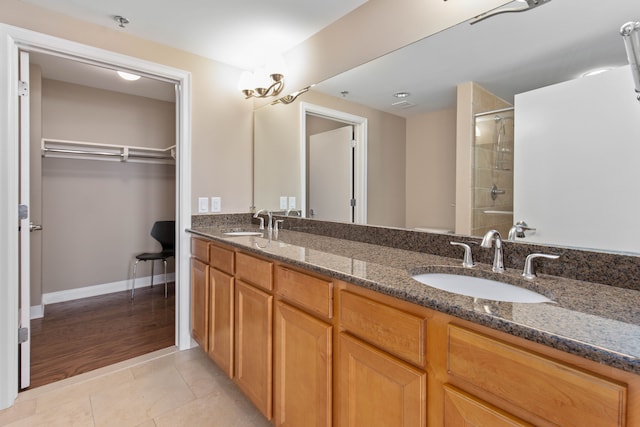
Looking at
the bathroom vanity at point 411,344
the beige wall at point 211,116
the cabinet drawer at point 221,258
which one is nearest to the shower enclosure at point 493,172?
the bathroom vanity at point 411,344

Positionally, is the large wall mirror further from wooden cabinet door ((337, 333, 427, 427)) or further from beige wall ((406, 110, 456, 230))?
wooden cabinet door ((337, 333, 427, 427))

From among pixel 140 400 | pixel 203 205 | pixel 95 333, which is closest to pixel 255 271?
pixel 140 400

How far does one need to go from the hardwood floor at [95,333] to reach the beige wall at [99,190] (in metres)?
0.40

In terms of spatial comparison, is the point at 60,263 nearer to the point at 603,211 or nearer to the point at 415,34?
the point at 415,34

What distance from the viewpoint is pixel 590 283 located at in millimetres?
997

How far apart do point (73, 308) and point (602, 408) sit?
410cm

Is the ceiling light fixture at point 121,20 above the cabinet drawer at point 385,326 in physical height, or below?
above

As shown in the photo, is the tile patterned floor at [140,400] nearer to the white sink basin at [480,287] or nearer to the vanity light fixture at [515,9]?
the white sink basin at [480,287]

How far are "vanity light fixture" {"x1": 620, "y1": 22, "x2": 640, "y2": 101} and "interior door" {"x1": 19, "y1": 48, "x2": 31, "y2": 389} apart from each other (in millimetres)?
2755

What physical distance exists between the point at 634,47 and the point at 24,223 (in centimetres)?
286

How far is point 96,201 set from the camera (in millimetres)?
3658

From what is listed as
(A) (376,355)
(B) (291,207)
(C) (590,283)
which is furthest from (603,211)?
(B) (291,207)

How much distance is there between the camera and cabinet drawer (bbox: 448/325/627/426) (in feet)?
1.85

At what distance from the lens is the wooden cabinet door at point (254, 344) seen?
1.48 metres
